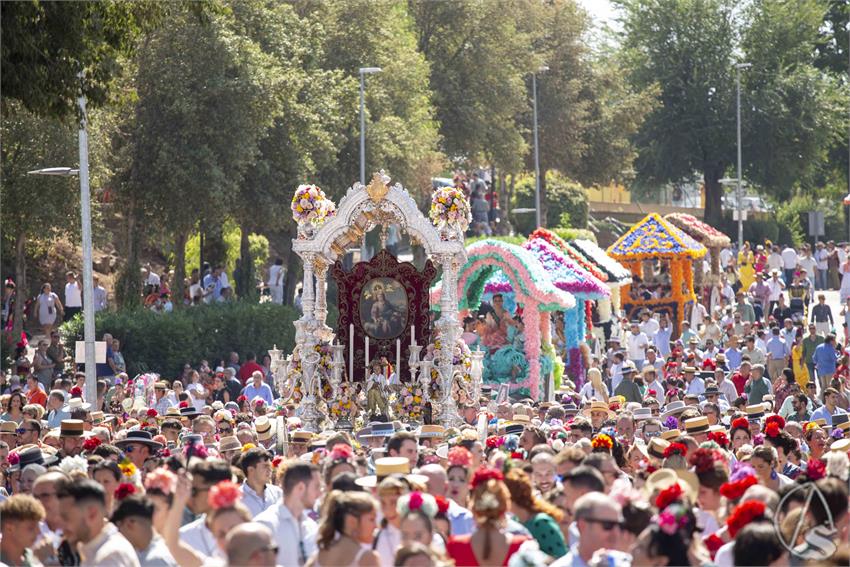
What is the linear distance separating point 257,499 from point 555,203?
49031mm

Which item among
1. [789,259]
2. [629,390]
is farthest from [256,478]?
[789,259]

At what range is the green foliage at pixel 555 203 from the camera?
201ft

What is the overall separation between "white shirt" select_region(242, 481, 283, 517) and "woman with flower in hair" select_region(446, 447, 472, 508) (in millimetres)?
1570

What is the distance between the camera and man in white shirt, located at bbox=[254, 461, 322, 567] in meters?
10.9

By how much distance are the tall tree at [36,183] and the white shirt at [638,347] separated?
10677 mm

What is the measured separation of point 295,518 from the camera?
36.3ft

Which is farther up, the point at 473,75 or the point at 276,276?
the point at 473,75

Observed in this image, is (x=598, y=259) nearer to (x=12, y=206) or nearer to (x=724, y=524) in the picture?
(x=12, y=206)

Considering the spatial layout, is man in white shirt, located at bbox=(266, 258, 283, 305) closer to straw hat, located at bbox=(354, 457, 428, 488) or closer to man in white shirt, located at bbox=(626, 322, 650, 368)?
man in white shirt, located at bbox=(626, 322, 650, 368)

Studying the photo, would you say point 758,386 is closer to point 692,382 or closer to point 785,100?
point 692,382

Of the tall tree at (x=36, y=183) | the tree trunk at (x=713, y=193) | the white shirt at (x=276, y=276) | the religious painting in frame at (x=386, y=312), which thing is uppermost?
the tree trunk at (x=713, y=193)

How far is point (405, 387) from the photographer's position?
930 inches

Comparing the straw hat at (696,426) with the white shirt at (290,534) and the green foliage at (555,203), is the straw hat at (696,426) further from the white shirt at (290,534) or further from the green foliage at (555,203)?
the green foliage at (555,203)

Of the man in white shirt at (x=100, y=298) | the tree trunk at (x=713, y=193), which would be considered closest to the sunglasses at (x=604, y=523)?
the man in white shirt at (x=100, y=298)
